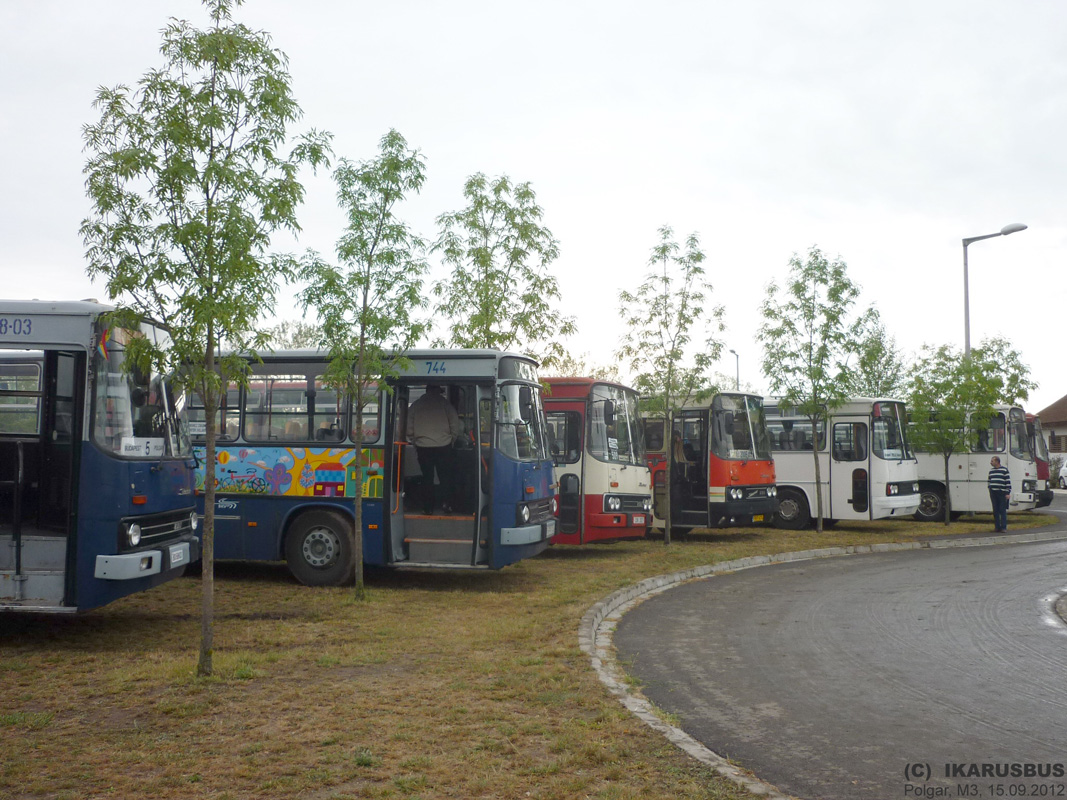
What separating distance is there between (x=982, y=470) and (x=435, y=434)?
18183mm

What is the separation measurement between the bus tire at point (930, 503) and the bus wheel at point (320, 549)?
18342mm

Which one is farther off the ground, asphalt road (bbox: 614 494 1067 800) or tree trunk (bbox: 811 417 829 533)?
tree trunk (bbox: 811 417 829 533)

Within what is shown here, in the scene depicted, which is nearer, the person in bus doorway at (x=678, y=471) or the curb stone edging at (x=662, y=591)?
the curb stone edging at (x=662, y=591)

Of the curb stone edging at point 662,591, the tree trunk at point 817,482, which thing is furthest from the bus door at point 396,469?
the tree trunk at point 817,482

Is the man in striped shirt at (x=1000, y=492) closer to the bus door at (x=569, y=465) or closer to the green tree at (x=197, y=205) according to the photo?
the bus door at (x=569, y=465)

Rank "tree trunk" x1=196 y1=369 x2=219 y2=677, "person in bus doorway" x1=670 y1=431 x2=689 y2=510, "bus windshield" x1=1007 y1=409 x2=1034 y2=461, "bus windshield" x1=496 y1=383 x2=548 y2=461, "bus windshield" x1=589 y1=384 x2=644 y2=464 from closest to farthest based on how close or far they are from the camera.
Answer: "tree trunk" x1=196 y1=369 x2=219 y2=677
"bus windshield" x1=496 y1=383 x2=548 y2=461
"bus windshield" x1=589 y1=384 x2=644 y2=464
"person in bus doorway" x1=670 y1=431 x2=689 y2=510
"bus windshield" x1=1007 y1=409 x2=1034 y2=461

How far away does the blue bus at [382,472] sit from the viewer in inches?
501

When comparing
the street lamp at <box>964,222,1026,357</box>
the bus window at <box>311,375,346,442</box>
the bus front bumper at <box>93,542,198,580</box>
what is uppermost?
the street lamp at <box>964,222,1026,357</box>

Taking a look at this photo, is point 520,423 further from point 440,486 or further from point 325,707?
point 325,707

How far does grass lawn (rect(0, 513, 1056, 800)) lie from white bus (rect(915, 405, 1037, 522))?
17.1m

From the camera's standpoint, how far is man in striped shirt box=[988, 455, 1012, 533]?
2248 cm

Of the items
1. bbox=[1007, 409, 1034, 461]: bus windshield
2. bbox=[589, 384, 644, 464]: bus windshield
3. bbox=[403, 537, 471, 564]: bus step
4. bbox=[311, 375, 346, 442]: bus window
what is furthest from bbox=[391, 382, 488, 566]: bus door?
bbox=[1007, 409, 1034, 461]: bus windshield

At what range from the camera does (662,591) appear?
13617mm

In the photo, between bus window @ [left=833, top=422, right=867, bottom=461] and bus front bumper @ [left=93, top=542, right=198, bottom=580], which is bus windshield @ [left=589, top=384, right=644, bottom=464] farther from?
bus front bumper @ [left=93, top=542, right=198, bottom=580]
